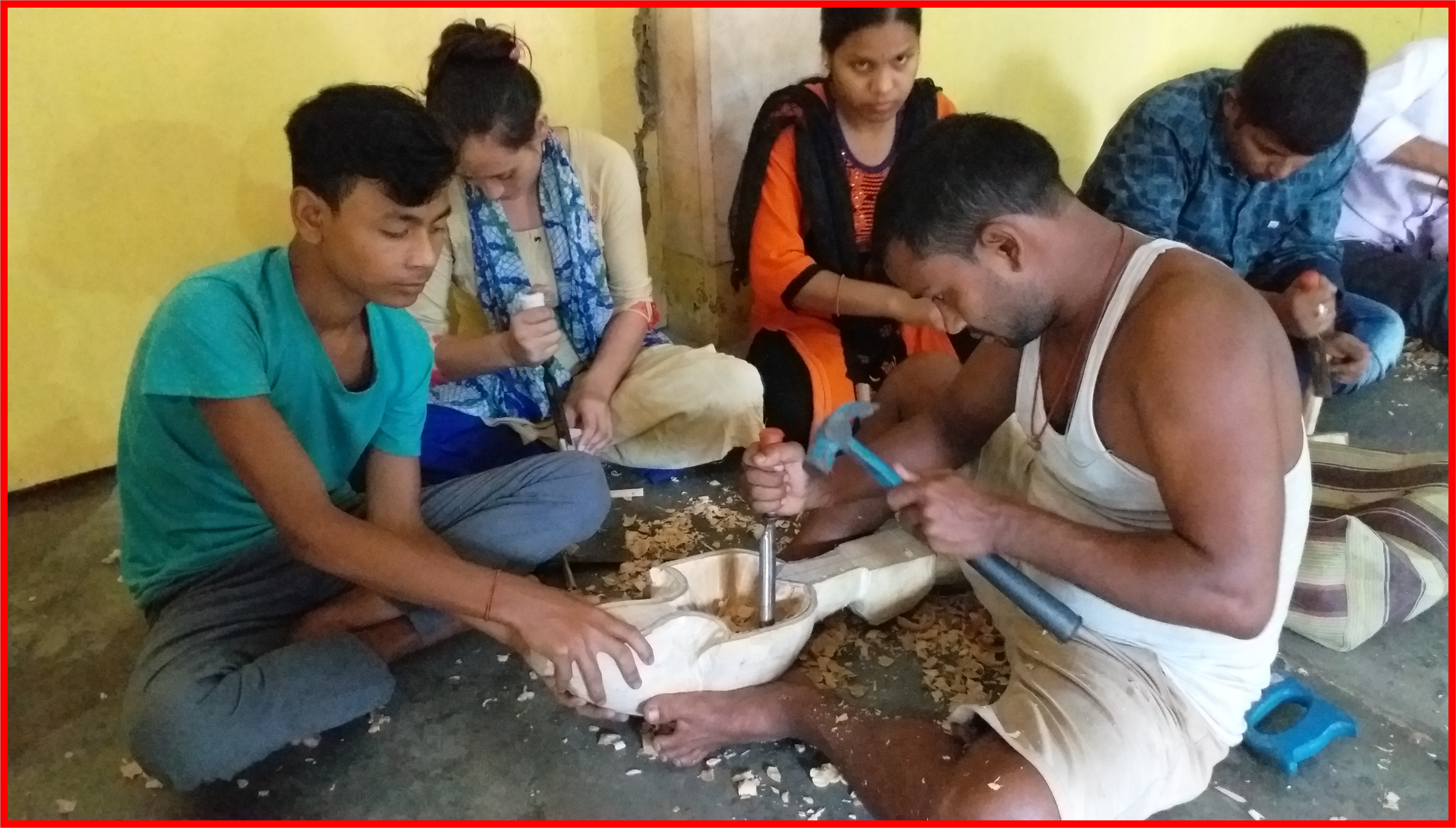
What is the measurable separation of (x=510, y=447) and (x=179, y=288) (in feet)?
2.56

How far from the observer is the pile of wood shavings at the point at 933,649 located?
152 centimetres

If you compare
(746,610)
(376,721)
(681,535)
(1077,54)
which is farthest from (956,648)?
(1077,54)

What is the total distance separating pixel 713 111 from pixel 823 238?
0.40 metres

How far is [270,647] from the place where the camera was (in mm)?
1433

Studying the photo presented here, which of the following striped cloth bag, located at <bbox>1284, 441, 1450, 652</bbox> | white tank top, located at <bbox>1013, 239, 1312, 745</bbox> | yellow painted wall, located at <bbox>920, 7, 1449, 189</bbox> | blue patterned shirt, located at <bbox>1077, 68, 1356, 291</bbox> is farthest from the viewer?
yellow painted wall, located at <bbox>920, 7, 1449, 189</bbox>

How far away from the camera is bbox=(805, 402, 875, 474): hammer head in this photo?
132 centimetres

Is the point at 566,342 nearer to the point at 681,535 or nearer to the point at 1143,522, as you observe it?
the point at 681,535

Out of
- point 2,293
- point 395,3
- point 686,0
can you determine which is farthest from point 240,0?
point 686,0

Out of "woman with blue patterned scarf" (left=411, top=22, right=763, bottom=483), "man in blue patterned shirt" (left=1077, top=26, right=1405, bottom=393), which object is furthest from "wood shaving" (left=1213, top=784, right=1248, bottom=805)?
"woman with blue patterned scarf" (left=411, top=22, right=763, bottom=483)

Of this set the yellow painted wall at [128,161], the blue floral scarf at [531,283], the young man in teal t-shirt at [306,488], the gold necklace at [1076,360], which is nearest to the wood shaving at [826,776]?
the young man in teal t-shirt at [306,488]

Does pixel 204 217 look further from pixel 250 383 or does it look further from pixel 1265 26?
pixel 1265 26

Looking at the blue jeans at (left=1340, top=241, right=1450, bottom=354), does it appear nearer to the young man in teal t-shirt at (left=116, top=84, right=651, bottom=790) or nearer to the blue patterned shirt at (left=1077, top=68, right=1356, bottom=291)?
the blue patterned shirt at (left=1077, top=68, right=1356, bottom=291)

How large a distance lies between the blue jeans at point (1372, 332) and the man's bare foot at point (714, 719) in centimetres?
156

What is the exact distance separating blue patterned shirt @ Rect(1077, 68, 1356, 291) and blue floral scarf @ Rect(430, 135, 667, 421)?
1.02 metres
